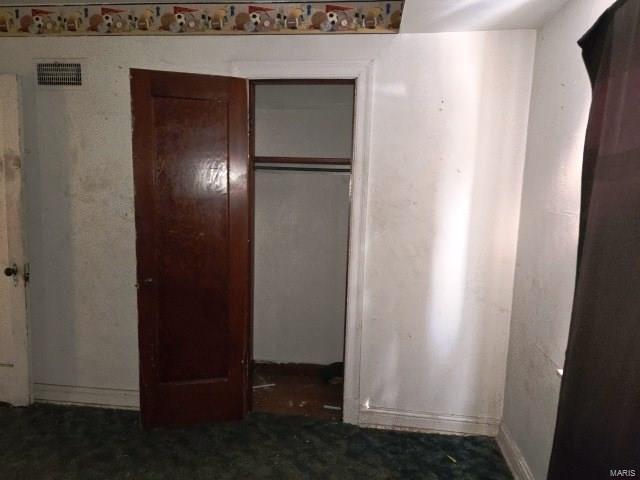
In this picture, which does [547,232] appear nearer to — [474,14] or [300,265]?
[474,14]

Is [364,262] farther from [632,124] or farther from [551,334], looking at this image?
[632,124]

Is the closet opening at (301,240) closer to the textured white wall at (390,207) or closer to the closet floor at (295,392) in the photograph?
the closet floor at (295,392)

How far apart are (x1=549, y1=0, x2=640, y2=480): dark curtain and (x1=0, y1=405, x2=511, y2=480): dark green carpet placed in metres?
1.12

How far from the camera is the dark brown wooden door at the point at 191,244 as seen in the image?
2264mm

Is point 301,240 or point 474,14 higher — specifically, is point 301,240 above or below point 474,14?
below

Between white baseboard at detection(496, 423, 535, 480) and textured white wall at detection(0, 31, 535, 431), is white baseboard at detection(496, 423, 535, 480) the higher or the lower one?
the lower one

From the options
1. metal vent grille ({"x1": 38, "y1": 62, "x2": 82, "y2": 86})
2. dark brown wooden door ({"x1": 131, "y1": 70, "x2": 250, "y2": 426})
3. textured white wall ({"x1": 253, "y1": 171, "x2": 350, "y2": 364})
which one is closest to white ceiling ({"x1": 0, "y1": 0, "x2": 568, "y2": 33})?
dark brown wooden door ({"x1": 131, "y1": 70, "x2": 250, "y2": 426})

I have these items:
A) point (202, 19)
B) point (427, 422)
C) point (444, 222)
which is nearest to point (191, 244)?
point (202, 19)

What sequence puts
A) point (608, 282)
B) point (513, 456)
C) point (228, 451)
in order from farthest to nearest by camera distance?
1. point (228, 451)
2. point (513, 456)
3. point (608, 282)

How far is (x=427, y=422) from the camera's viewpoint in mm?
2486

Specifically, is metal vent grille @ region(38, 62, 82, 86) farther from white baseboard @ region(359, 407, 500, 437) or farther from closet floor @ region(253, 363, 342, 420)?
white baseboard @ region(359, 407, 500, 437)

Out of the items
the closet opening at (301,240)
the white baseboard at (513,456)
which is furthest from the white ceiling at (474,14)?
the white baseboard at (513,456)

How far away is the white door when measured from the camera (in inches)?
96.3

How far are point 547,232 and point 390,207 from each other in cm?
84
